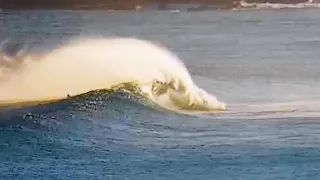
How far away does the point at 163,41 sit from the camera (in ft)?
6.46

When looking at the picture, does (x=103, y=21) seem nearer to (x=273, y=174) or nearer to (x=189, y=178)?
(x=189, y=178)

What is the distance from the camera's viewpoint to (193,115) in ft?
6.44

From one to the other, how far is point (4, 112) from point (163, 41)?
0.48 metres

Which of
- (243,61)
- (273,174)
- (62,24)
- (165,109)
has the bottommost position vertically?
(273,174)

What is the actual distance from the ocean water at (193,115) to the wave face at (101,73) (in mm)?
25

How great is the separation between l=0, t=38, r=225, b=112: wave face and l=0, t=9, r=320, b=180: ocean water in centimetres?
2

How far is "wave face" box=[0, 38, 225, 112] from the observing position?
6.44ft

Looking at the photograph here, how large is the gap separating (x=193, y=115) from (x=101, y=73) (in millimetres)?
276

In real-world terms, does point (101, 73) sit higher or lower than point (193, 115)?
higher

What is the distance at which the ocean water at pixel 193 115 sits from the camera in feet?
6.36

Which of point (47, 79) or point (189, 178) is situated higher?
point (47, 79)

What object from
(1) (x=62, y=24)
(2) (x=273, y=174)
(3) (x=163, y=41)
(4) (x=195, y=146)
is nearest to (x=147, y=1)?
(3) (x=163, y=41)

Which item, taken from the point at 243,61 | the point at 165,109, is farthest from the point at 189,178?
the point at 243,61

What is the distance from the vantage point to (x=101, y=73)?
1.97m
